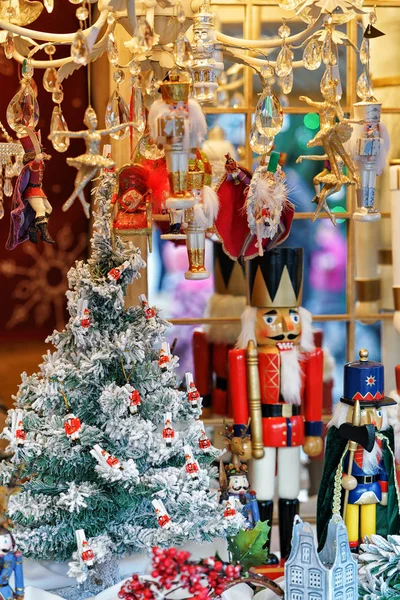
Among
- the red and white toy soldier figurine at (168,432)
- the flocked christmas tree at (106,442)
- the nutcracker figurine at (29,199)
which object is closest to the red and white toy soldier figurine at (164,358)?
the flocked christmas tree at (106,442)

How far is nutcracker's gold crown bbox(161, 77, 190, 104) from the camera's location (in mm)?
1426

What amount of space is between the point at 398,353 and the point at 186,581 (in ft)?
4.96

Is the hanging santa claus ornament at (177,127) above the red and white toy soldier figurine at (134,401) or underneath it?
above

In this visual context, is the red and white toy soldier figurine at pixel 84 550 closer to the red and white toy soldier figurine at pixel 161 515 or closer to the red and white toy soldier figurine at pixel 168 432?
the red and white toy soldier figurine at pixel 161 515

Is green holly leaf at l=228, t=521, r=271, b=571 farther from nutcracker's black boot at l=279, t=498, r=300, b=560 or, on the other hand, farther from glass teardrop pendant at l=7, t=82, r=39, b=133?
glass teardrop pendant at l=7, t=82, r=39, b=133

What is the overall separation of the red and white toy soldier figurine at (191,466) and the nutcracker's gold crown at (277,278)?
25.4 inches

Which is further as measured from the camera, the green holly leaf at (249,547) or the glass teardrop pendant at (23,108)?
the green holly leaf at (249,547)

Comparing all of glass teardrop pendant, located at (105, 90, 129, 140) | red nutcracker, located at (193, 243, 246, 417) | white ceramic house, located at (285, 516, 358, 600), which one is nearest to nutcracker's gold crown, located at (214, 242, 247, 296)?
red nutcracker, located at (193, 243, 246, 417)

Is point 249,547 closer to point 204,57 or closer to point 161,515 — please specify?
point 161,515

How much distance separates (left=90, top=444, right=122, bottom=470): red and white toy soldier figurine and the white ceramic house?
1.37 ft

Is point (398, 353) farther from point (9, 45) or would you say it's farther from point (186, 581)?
point (9, 45)

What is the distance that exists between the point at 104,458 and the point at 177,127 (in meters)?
0.89

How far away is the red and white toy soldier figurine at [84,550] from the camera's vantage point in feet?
6.42

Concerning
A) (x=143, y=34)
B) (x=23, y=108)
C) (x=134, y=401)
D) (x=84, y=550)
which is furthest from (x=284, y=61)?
(x=84, y=550)
